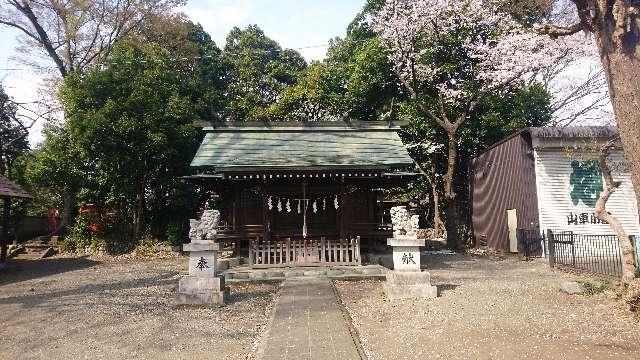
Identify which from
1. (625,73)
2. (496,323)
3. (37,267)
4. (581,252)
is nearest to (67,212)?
(37,267)

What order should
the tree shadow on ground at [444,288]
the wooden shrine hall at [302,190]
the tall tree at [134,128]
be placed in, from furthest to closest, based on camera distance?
the tall tree at [134,128]
the wooden shrine hall at [302,190]
the tree shadow on ground at [444,288]

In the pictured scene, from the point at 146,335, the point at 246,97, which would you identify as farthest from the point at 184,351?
the point at 246,97

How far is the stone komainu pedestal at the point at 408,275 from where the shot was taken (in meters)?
10.1

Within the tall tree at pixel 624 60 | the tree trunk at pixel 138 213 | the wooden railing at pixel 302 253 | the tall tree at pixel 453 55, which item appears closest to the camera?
the tall tree at pixel 624 60

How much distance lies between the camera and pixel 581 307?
340 inches

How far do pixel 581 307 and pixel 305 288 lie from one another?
21.6 feet

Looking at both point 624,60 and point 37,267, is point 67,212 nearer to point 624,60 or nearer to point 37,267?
point 37,267

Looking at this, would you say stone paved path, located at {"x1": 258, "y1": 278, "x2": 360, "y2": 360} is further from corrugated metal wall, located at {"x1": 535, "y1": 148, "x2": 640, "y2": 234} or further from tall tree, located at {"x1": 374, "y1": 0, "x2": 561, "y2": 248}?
tall tree, located at {"x1": 374, "y1": 0, "x2": 561, "y2": 248}

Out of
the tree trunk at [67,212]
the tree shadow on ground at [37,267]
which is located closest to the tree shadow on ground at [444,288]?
the tree shadow on ground at [37,267]

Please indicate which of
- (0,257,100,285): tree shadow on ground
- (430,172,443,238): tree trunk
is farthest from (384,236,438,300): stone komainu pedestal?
(430,172,443,238): tree trunk

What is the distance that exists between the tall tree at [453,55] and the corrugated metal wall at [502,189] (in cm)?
166

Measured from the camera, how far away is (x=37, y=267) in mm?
18141

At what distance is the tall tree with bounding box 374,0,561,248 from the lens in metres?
21.7

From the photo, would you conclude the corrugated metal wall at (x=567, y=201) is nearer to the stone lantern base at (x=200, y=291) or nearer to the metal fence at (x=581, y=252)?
the metal fence at (x=581, y=252)
